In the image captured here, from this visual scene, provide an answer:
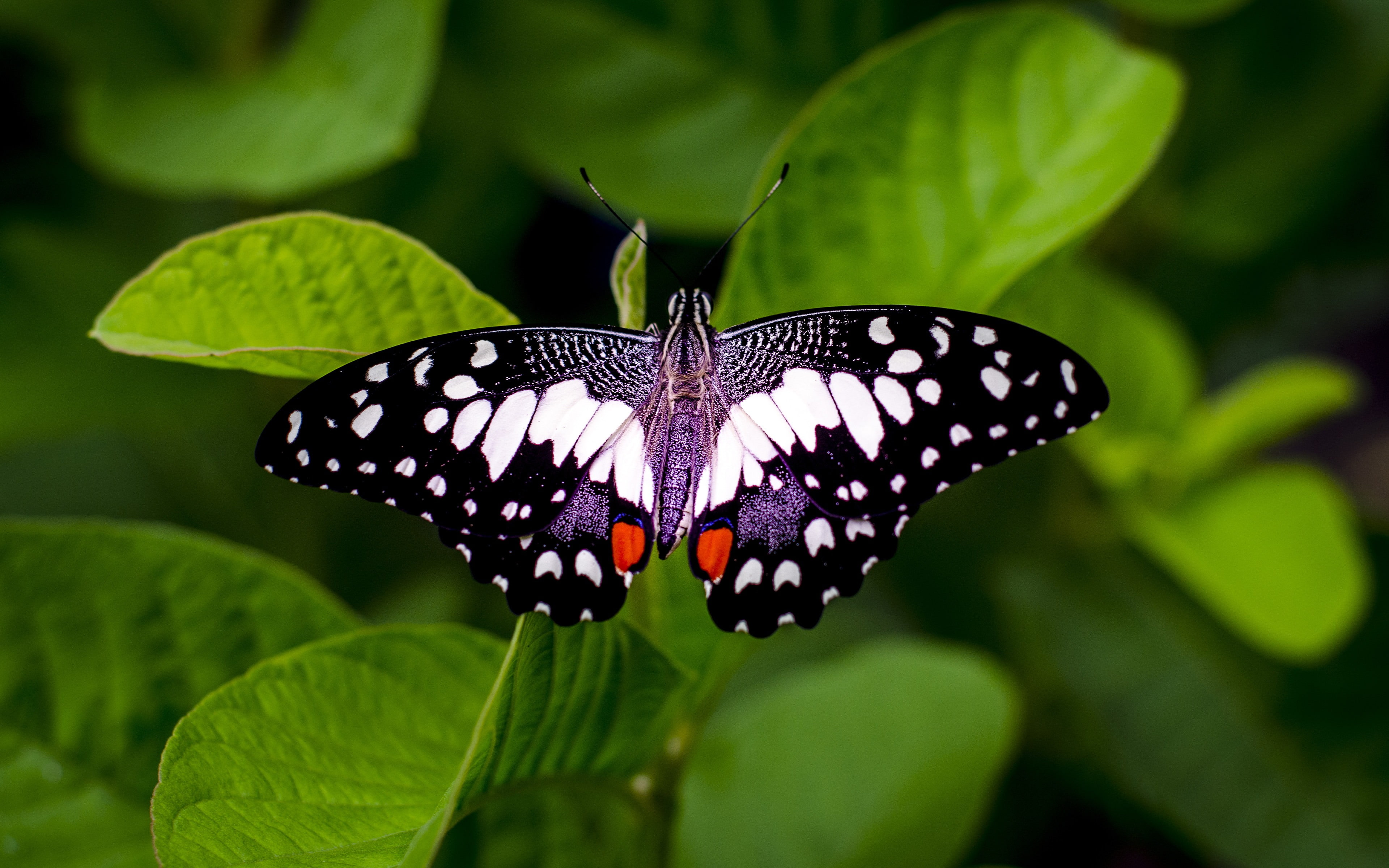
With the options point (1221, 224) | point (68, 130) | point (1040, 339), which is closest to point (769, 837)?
point (1040, 339)

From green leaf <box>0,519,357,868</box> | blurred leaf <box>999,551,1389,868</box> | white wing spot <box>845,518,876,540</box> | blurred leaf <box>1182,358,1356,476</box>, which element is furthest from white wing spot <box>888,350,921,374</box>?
blurred leaf <box>999,551,1389,868</box>

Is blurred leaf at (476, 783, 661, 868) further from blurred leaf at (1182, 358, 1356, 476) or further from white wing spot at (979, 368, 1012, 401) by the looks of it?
blurred leaf at (1182, 358, 1356, 476)

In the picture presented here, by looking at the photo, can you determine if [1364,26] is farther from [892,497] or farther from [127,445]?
[127,445]

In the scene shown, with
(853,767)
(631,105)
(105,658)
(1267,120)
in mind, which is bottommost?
(853,767)

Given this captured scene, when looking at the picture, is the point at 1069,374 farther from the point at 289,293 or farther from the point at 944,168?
the point at 289,293

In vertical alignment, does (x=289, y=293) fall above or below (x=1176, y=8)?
below

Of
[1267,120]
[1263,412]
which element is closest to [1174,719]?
[1263,412]
